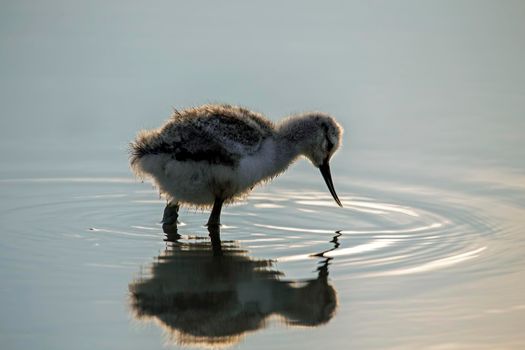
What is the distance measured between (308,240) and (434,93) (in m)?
4.95

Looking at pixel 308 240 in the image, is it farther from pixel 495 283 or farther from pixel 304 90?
pixel 304 90

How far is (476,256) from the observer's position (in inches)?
293

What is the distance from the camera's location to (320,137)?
8.56 meters

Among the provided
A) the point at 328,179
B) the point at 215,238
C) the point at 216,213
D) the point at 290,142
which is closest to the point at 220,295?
the point at 215,238

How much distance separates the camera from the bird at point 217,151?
25.7ft

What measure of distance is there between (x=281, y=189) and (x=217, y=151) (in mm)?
1717

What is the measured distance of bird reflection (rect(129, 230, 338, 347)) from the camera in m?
6.02

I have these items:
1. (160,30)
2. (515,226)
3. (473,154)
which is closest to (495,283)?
(515,226)

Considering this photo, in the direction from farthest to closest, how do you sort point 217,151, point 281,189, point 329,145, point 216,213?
point 281,189, point 329,145, point 216,213, point 217,151

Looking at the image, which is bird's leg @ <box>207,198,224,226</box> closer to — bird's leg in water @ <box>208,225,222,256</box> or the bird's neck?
bird's leg in water @ <box>208,225,222,256</box>

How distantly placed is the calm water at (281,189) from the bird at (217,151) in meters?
0.35

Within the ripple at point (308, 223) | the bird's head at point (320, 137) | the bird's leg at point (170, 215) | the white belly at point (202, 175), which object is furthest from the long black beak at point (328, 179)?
the bird's leg at point (170, 215)

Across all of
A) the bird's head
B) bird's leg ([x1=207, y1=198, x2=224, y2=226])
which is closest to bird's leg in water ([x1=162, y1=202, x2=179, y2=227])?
bird's leg ([x1=207, y1=198, x2=224, y2=226])

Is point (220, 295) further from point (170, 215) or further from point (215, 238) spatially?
point (170, 215)
